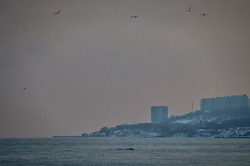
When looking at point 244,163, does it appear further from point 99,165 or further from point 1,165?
point 1,165

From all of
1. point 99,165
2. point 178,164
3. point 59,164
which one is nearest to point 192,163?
point 178,164

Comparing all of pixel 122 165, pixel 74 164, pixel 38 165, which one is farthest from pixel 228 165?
pixel 38 165

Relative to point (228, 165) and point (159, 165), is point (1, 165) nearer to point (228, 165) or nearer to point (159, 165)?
point (159, 165)

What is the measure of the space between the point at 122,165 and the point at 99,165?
6282 millimetres

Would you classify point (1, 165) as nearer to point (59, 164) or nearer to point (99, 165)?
point (59, 164)

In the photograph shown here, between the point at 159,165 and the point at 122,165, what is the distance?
1007 centimetres

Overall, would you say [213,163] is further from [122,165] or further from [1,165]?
[1,165]

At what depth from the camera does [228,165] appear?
13738 centimetres

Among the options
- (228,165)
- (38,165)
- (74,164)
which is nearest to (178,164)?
(228,165)

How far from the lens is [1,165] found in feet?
475

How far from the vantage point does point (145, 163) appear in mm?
145125

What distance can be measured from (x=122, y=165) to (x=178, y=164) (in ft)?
50.5

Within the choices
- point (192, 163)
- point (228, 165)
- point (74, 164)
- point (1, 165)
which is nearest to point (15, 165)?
point (1, 165)

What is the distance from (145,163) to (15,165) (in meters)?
36.3
